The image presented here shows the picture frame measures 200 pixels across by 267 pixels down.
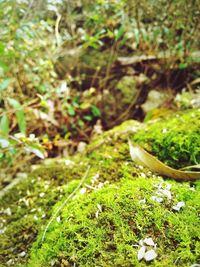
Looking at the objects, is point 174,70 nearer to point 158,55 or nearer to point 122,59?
point 158,55

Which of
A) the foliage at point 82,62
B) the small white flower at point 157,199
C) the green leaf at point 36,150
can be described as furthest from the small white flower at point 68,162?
the small white flower at point 157,199

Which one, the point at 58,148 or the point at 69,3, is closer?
the point at 58,148

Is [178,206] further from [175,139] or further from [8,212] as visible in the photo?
[8,212]

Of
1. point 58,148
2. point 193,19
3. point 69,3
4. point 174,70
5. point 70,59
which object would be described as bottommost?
point 58,148

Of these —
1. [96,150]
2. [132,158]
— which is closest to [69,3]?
[96,150]

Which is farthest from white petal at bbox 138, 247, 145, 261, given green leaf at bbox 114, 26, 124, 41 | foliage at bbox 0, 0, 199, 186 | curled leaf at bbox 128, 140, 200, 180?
green leaf at bbox 114, 26, 124, 41

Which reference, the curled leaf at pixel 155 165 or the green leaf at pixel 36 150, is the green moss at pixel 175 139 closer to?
the curled leaf at pixel 155 165

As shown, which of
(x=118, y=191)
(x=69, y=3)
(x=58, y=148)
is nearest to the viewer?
(x=118, y=191)
